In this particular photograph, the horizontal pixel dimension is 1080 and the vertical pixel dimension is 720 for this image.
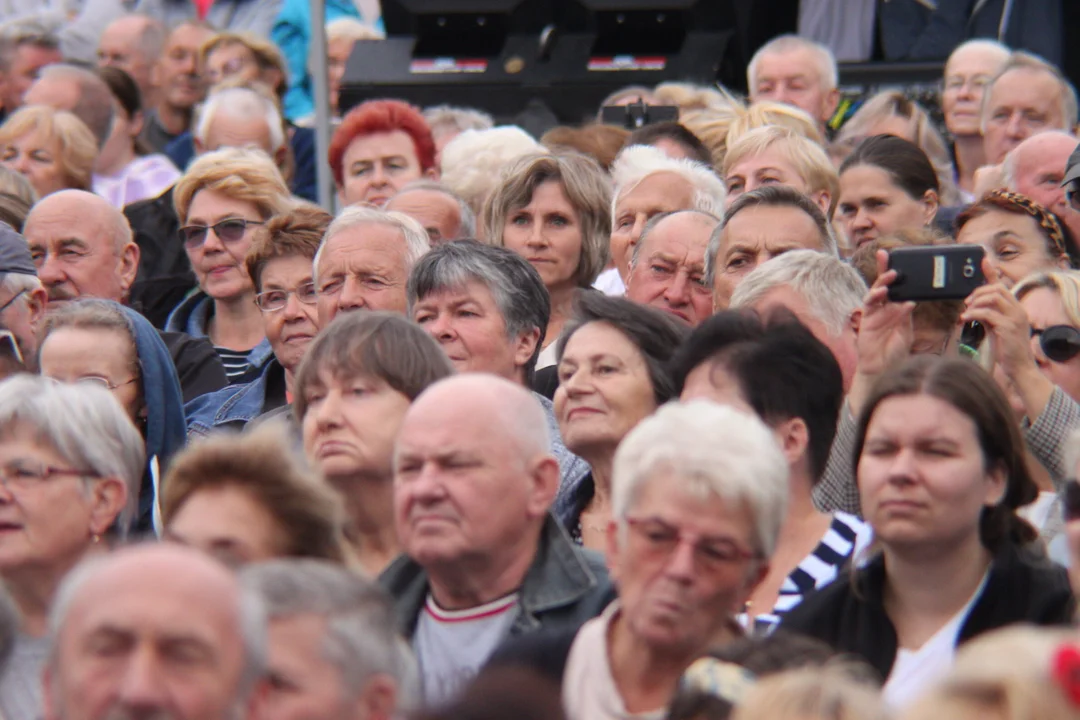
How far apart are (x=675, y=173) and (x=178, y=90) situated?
4507 mm

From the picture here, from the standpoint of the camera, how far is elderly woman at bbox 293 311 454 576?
4.68 metres

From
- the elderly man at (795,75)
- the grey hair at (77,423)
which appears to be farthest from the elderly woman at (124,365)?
the elderly man at (795,75)

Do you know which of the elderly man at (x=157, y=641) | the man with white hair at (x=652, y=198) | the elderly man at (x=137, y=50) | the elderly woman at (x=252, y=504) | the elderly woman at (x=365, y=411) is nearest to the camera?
the elderly man at (x=157, y=641)

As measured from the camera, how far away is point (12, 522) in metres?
4.39

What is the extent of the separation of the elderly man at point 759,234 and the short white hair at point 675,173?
611 mm

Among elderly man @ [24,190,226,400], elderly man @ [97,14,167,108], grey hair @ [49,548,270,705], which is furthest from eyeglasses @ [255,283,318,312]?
elderly man @ [97,14,167,108]

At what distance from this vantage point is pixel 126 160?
9508 millimetres

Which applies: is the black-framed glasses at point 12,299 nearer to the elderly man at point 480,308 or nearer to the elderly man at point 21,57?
the elderly man at point 480,308

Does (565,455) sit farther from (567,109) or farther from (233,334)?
(567,109)

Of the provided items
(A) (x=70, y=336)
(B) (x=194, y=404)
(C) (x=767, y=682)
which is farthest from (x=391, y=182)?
(C) (x=767, y=682)

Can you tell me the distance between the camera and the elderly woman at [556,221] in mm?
6641

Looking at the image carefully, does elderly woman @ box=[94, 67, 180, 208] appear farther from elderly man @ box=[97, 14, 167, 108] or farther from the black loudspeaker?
elderly man @ box=[97, 14, 167, 108]

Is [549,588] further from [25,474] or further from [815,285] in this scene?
[815,285]

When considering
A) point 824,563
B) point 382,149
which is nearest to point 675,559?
point 824,563
